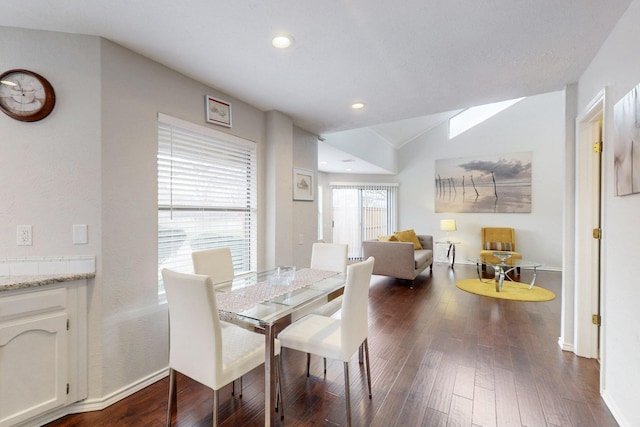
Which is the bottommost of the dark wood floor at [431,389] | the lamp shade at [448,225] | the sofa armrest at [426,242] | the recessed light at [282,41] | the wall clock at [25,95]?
the dark wood floor at [431,389]

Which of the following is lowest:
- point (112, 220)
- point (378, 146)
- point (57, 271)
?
point (57, 271)

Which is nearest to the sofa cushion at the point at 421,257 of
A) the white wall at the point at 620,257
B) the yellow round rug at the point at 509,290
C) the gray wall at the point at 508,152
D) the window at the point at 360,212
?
the yellow round rug at the point at 509,290

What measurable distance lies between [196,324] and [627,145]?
8.06 ft

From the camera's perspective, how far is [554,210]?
583cm

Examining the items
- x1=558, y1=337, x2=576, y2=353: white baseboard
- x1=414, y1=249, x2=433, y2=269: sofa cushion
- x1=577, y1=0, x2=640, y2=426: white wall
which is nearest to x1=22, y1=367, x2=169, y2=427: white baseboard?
x1=577, y1=0, x2=640, y2=426: white wall

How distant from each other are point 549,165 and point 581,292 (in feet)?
15.5

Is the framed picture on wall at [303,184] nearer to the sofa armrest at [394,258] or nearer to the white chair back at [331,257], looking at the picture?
the white chair back at [331,257]

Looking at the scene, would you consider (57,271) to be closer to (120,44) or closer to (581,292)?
(120,44)

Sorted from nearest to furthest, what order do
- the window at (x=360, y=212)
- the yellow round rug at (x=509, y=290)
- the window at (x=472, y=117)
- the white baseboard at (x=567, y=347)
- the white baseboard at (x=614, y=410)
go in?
the white baseboard at (x=614, y=410)
the white baseboard at (x=567, y=347)
the yellow round rug at (x=509, y=290)
the window at (x=472, y=117)
the window at (x=360, y=212)

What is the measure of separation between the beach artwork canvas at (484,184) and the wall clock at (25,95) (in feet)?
23.1

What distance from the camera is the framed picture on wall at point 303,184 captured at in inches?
137

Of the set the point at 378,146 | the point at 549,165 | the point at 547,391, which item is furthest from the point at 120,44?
the point at 549,165

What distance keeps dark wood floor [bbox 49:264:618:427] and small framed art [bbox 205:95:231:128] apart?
7.07 feet

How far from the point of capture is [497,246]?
6.02m
